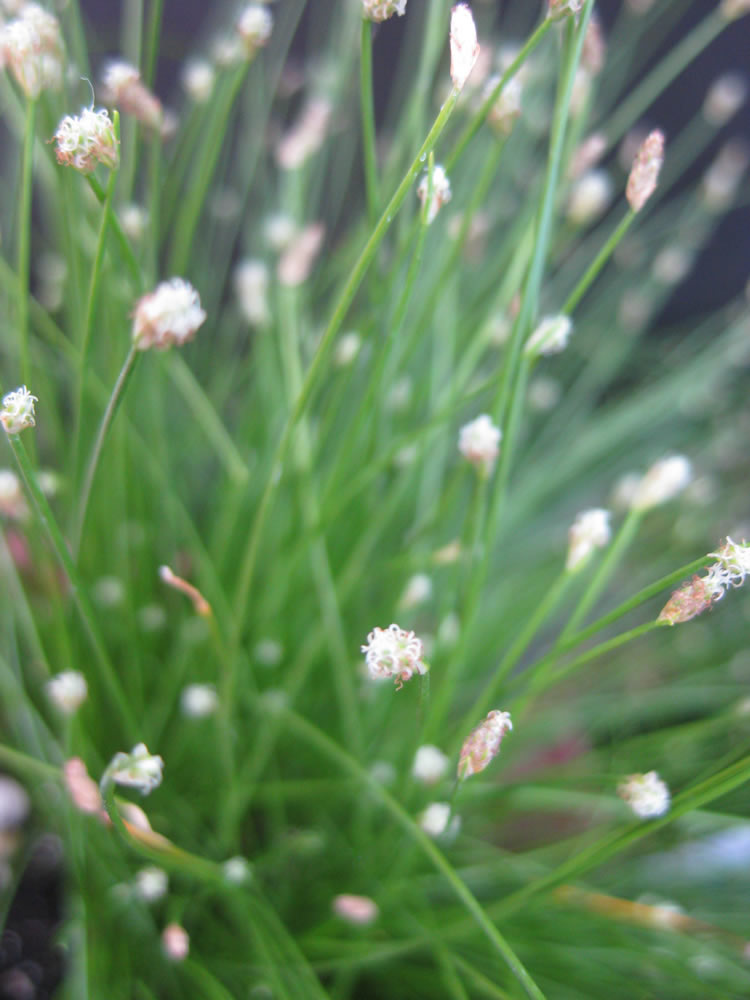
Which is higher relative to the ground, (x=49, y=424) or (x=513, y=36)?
(x=513, y=36)

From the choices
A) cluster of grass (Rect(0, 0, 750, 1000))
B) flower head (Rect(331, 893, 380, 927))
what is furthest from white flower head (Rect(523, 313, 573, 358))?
flower head (Rect(331, 893, 380, 927))

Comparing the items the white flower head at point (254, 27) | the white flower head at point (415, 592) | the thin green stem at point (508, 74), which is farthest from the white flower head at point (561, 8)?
the white flower head at point (415, 592)

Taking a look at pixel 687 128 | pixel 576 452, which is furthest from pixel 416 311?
pixel 687 128

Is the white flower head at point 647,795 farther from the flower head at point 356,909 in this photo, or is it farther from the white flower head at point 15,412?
the white flower head at point 15,412

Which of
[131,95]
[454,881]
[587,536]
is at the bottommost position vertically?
[454,881]

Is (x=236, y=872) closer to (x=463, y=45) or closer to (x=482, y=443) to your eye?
(x=482, y=443)

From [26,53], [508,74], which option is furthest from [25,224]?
[508,74]

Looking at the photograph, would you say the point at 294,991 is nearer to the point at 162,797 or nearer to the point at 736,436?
the point at 162,797
